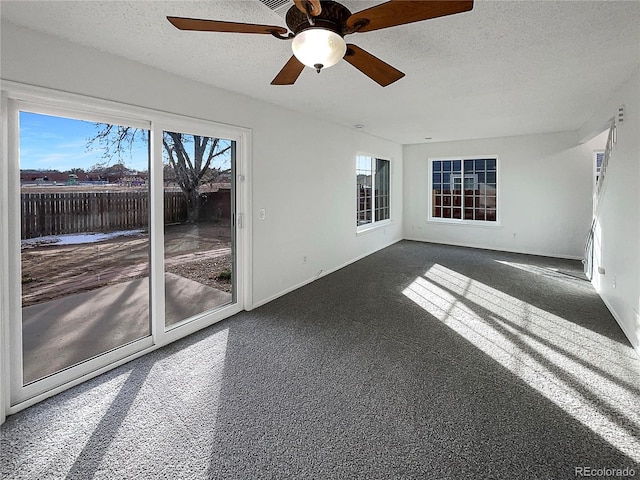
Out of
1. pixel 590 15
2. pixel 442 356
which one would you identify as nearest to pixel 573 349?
pixel 442 356

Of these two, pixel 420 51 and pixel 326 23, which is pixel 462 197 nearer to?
pixel 420 51

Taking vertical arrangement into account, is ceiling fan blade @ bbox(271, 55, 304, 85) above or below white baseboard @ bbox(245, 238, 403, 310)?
above

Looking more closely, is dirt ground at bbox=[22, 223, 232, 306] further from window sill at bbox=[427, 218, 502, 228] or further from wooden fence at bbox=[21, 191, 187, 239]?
window sill at bbox=[427, 218, 502, 228]

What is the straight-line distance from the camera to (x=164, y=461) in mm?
1777

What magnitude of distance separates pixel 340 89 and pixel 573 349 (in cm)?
325

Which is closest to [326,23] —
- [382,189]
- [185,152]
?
[185,152]

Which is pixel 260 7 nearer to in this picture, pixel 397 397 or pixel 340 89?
pixel 340 89

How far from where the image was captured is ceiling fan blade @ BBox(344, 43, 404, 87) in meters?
1.90

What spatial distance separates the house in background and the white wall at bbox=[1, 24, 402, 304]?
14 mm

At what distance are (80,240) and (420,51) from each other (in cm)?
299

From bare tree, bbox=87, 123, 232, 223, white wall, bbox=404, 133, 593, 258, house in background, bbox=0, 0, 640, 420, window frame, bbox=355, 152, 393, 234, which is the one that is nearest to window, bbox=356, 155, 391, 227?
window frame, bbox=355, 152, 393, 234

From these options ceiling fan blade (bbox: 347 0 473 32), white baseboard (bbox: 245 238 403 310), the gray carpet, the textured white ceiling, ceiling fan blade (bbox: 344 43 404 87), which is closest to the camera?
ceiling fan blade (bbox: 347 0 473 32)

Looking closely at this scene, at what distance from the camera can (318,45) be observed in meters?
1.64

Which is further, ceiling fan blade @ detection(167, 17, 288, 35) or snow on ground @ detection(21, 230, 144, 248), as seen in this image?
snow on ground @ detection(21, 230, 144, 248)
